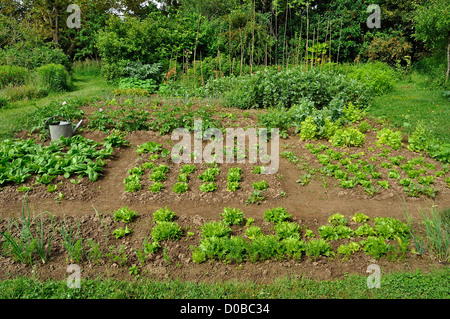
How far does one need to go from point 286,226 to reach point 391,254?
1.04 m

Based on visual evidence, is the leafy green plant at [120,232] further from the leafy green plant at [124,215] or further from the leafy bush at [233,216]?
the leafy bush at [233,216]

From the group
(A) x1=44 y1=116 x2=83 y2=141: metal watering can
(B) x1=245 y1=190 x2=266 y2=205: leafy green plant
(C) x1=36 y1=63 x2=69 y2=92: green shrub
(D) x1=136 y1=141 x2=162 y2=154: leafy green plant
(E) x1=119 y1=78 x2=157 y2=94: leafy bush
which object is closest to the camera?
(B) x1=245 y1=190 x2=266 y2=205: leafy green plant

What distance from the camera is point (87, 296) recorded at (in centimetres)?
271

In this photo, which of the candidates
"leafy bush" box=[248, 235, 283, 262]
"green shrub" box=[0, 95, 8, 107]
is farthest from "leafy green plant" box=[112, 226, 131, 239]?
"green shrub" box=[0, 95, 8, 107]

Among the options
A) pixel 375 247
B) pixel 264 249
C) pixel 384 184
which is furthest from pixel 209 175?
pixel 384 184

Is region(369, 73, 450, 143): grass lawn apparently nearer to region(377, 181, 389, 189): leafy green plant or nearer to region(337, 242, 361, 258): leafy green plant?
region(377, 181, 389, 189): leafy green plant

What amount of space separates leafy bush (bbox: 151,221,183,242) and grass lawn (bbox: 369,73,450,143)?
5121 millimetres

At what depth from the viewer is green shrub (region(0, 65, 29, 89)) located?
10312mm

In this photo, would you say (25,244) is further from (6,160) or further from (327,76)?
(327,76)

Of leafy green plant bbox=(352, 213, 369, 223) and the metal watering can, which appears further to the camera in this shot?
the metal watering can

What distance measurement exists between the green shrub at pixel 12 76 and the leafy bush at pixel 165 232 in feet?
30.9

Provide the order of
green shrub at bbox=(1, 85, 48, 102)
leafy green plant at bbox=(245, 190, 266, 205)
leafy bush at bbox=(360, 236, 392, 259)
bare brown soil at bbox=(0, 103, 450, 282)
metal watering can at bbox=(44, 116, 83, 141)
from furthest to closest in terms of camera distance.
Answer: green shrub at bbox=(1, 85, 48, 102) → metal watering can at bbox=(44, 116, 83, 141) → leafy green plant at bbox=(245, 190, 266, 205) → leafy bush at bbox=(360, 236, 392, 259) → bare brown soil at bbox=(0, 103, 450, 282)

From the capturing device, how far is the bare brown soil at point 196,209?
9.96ft
